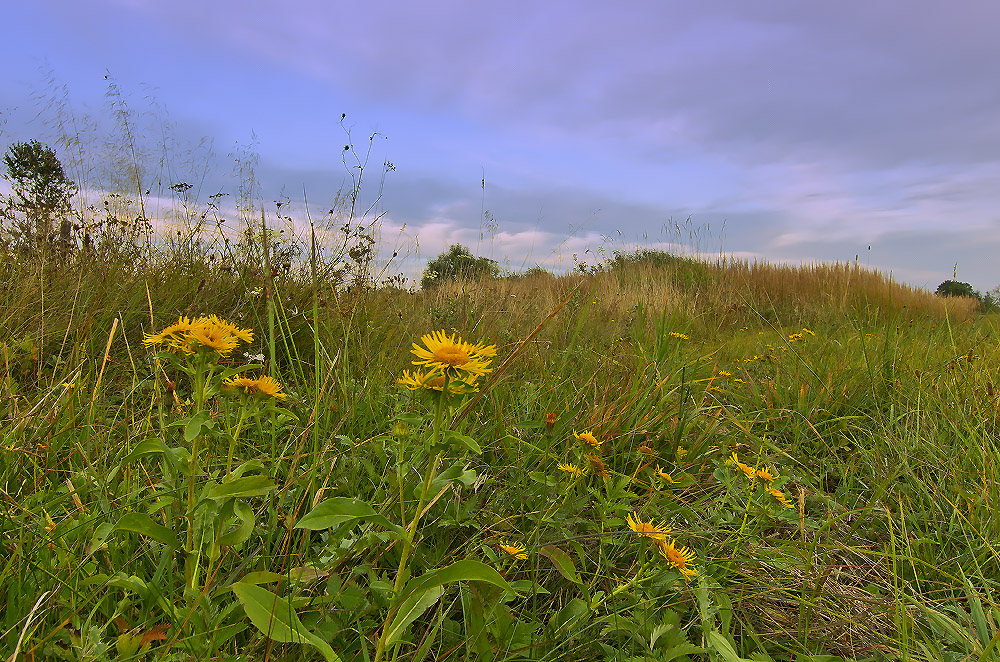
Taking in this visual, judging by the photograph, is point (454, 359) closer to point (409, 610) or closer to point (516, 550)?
point (409, 610)

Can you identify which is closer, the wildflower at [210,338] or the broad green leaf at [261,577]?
the broad green leaf at [261,577]

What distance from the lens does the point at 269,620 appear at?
64 cm

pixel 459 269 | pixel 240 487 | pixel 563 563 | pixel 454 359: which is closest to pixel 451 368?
pixel 454 359

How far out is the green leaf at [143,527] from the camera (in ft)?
2.31

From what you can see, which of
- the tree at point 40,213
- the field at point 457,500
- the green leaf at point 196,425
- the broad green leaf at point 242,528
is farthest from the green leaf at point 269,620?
the tree at point 40,213

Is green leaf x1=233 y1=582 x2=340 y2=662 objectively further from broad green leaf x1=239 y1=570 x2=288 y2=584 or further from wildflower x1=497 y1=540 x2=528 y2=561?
wildflower x1=497 y1=540 x2=528 y2=561

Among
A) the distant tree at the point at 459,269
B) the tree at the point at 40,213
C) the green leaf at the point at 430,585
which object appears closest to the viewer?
the green leaf at the point at 430,585

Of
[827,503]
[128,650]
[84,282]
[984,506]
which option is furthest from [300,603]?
[84,282]

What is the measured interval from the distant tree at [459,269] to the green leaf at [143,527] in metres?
3.97

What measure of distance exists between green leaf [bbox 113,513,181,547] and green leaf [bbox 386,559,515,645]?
0.34 m

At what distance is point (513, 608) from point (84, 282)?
2.46 meters

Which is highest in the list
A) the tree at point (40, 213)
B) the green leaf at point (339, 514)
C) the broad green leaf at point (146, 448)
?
the tree at point (40, 213)

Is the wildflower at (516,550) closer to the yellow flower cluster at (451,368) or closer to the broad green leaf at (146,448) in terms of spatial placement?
the yellow flower cluster at (451,368)

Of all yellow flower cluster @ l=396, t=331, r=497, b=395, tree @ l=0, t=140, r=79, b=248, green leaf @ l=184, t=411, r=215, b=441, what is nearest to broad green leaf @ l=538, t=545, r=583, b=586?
yellow flower cluster @ l=396, t=331, r=497, b=395
